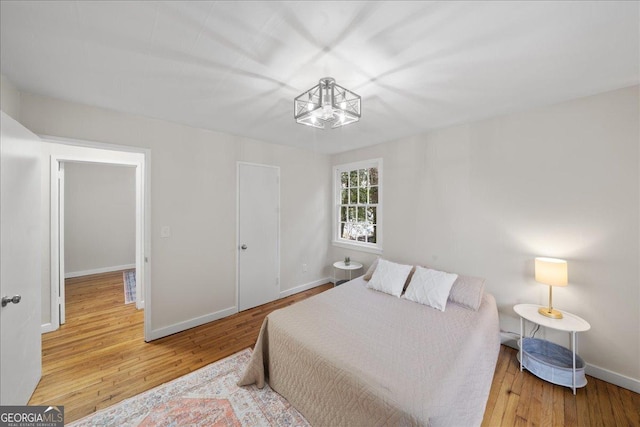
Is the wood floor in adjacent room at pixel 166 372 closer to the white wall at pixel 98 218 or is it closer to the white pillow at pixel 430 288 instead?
the white pillow at pixel 430 288

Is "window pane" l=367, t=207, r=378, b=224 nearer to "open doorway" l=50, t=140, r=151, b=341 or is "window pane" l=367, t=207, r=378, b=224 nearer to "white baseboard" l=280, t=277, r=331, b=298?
"white baseboard" l=280, t=277, r=331, b=298

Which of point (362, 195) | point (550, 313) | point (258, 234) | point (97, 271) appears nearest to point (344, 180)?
point (362, 195)

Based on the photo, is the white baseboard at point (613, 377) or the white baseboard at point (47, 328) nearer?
the white baseboard at point (613, 377)

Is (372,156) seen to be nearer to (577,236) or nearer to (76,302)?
(577,236)

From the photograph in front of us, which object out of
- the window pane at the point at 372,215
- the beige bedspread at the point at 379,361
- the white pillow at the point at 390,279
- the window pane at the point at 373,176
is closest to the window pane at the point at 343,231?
the window pane at the point at 372,215

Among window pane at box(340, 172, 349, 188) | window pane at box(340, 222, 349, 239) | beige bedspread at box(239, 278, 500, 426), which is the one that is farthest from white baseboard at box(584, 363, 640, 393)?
window pane at box(340, 172, 349, 188)

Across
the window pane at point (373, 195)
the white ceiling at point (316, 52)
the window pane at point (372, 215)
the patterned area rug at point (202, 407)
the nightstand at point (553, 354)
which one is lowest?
the patterned area rug at point (202, 407)

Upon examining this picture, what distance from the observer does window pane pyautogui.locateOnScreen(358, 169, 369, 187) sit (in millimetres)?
3838

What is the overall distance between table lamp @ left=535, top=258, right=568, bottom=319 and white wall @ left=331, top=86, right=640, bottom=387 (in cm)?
23

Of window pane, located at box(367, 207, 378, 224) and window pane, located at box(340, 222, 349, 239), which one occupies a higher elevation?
window pane, located at box(367, 207, 378, 224)

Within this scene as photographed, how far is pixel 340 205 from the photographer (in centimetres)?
428

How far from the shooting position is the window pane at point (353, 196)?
4016 millimetres

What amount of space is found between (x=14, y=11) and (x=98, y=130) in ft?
4.31

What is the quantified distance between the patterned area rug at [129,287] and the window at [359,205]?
354cm
